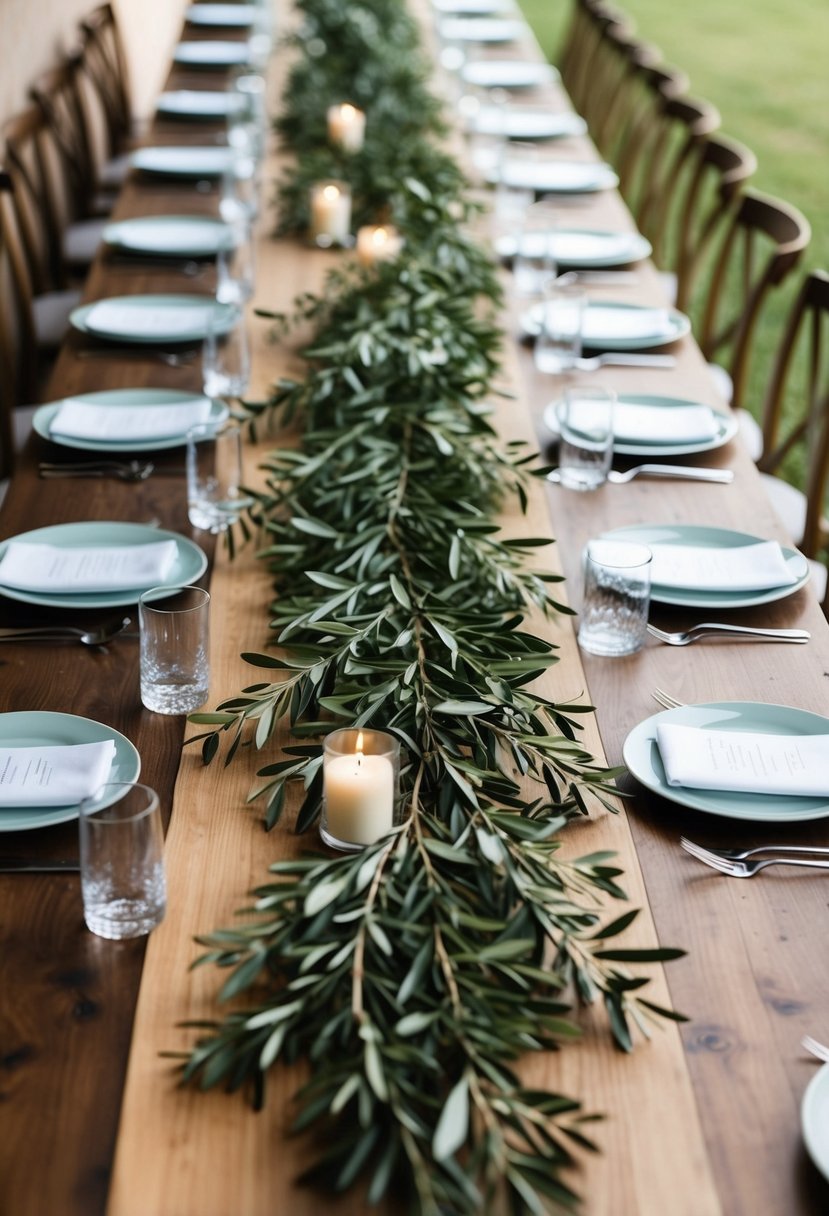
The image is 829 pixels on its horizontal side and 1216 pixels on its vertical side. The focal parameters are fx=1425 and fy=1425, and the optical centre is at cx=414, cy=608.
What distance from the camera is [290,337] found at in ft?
9.05

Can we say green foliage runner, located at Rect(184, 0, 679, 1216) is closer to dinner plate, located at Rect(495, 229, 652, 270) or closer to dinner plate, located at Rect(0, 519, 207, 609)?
dinner plate, located at Rect(0, 519, 207, 609)

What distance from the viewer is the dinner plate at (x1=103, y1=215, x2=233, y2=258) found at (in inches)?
122

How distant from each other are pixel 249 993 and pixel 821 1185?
469 mm

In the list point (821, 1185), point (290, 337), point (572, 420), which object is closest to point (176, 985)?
point (821, 1185)

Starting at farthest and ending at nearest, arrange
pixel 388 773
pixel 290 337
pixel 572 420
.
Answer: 1. pixel 290 337
2. pixel 572 420
3. pixel 388 773

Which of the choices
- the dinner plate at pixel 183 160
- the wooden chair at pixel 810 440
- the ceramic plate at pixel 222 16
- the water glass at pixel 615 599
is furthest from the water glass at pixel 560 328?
the ceramic plate at pixel 222 16

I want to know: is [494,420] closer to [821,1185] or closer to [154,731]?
[154,731]

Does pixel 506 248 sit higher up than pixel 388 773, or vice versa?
pixel 388 773

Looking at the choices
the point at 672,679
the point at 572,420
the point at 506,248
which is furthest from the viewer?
the point at 506,248

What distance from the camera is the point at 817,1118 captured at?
110 centimetres

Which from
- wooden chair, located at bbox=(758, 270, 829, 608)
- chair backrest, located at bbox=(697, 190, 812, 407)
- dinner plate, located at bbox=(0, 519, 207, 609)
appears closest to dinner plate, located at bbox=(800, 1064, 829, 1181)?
dinner plate, located at bbox=(0, 519, 207, 609)

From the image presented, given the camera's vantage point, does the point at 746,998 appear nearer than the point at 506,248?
Yes

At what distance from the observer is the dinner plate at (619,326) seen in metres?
2.73

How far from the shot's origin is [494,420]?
2418 mm
